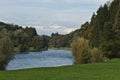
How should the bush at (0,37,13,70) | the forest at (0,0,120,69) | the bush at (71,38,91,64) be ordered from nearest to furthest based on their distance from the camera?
the bush at (0,37,13,70) < the forest at (0,0,120,69) < the bush at (71,38,91,64)

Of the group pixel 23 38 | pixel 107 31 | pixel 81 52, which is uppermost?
pixel 107 31

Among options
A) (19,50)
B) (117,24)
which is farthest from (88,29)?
(19,50)

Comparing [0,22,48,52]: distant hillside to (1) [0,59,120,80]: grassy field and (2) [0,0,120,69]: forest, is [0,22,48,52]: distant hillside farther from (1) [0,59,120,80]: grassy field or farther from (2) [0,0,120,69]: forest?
(1) [0,59,120,80]: grassy field

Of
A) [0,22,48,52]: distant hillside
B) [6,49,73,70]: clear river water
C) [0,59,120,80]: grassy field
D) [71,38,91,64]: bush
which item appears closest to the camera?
[0,59,120,80]: grassy field

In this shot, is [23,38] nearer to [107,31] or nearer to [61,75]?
[107,31]

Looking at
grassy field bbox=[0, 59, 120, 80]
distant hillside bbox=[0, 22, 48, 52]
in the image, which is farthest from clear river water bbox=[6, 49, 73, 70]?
grassy field bbox=[0, 59, 120, 80]

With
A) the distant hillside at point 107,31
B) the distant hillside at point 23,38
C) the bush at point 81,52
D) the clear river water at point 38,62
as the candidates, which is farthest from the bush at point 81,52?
the distant hillside at point 23,38

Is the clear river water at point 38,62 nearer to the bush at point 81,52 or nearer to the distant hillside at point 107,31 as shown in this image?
the distant hillside at point 107,31

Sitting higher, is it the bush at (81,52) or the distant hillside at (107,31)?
the distant hillside at (107,31)

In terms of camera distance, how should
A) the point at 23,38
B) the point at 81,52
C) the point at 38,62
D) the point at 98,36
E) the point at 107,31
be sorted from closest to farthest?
1. the point at 81,52
2. the point at 107,31
3. the point at 38,62
4. the point at 98,36
5. the point at 23,38

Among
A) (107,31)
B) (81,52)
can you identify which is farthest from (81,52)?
(107,31)

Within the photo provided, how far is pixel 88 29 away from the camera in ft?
346

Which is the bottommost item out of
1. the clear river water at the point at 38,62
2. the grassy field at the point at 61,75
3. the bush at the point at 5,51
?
the clear river water at the point at 38,62

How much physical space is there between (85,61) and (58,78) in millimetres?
25218
